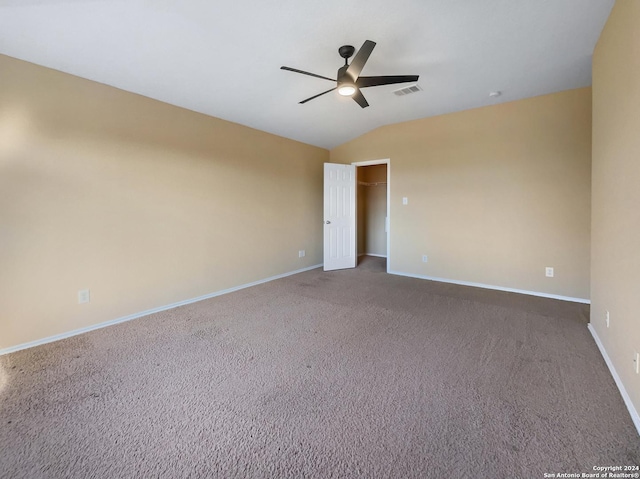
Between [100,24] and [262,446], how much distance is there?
10.2ft

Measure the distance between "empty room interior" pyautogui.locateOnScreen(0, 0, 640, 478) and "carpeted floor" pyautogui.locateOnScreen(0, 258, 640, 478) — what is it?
2cm

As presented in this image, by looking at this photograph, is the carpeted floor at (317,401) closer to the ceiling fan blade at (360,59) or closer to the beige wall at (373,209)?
the ceiling fan blade at (360,59)

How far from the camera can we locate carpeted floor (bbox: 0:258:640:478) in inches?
51.4

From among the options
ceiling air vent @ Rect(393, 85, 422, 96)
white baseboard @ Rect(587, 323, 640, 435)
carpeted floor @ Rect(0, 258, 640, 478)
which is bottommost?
carpeted floor @ Rect(0, 258, 640, 478)

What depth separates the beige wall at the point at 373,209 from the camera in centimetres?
678

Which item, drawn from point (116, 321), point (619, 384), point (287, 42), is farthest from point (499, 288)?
point (116, 321)

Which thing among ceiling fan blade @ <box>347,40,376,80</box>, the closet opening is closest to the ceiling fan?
ceiling fan blade @ <box>347,40,376,80</box>

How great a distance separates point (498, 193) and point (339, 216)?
267 centimetres

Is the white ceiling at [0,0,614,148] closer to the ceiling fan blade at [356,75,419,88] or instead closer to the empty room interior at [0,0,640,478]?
the empty room interior at [0,0,640,478]

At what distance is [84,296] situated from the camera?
8.97 feet

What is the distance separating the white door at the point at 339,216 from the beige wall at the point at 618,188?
3573 millimetres

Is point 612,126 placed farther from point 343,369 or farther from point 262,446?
point 262,446

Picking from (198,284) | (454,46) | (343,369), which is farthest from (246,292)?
(454,46)

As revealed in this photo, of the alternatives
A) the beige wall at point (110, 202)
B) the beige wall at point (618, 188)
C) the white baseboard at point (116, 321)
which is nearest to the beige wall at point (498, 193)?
the beige wall at point (618, 188)
